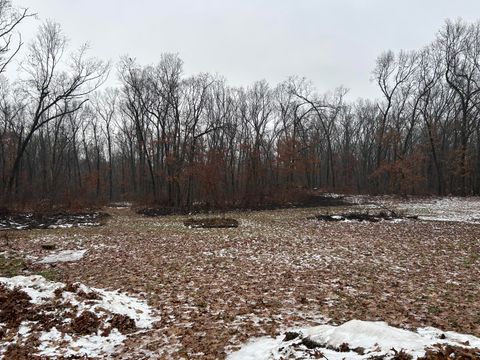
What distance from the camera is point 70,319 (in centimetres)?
626

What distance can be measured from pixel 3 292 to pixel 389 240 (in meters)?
13.1

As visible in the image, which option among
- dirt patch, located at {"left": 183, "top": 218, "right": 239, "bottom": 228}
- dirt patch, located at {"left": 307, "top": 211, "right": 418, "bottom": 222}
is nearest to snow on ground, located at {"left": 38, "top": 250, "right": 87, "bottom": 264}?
dirt patch, located at {"left": 183, "top": 218, "right": 239, "bottom": 228}

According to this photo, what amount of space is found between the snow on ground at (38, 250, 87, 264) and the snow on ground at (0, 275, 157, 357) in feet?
12.4

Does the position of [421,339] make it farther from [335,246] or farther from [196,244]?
[196,244]

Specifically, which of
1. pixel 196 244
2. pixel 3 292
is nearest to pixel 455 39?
pixel 196 244

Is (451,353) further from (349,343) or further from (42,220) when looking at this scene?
(42,220)

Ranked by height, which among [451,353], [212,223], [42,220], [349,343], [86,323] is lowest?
[86,323]

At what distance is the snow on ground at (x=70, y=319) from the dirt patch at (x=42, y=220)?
13.1 meters

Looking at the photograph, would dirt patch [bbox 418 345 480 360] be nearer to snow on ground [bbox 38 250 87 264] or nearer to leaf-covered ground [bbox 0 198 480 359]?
leaf-covered ground [bbox 0 198 480 359]

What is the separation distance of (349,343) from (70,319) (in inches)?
181

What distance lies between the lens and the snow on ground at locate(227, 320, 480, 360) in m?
4.10

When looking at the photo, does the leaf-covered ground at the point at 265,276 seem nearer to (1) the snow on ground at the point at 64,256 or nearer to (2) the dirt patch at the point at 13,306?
(1) the snow on ground at the point at 64,256

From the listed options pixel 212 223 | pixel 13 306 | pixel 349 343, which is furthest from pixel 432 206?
pixel 13 306

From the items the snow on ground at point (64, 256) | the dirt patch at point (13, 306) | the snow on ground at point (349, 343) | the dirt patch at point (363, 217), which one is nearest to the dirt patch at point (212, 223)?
the dirt patch at point (363, 217)
